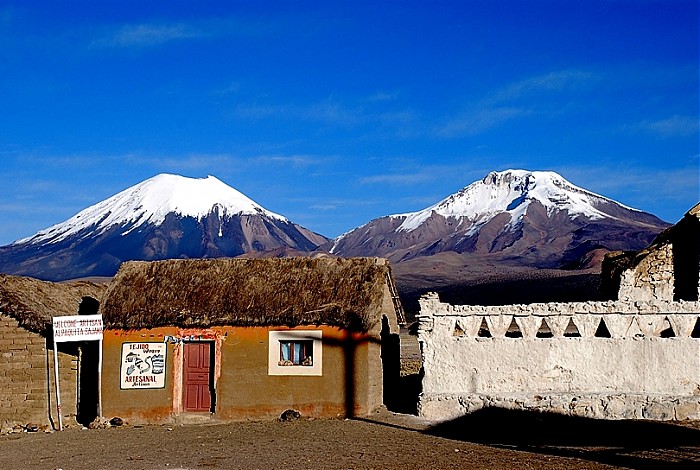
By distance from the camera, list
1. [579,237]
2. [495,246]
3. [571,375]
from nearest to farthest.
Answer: [571,375], [579,237], [495,246]

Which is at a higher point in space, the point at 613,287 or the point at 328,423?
the point at 613,287

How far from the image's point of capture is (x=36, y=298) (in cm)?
1922

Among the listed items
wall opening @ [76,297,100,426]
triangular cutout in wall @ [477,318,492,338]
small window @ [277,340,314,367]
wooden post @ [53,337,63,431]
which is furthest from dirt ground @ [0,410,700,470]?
triangular cutout in wall @ [477,318,492,338]

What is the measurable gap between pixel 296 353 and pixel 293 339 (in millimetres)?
282

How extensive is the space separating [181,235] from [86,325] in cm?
17698

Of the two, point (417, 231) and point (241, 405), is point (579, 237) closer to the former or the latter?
point (417, 231)

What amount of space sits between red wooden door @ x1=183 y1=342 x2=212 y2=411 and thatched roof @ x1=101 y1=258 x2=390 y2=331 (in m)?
0.55

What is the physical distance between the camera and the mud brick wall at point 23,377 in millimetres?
17906

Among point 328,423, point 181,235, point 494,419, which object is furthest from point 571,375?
point 181,235

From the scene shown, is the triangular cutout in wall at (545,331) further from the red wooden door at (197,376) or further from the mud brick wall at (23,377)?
the mud brick wall at (23,377)

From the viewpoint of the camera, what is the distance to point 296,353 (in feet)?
59.5

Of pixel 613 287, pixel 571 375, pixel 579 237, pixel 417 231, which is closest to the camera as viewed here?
pixel 571 375

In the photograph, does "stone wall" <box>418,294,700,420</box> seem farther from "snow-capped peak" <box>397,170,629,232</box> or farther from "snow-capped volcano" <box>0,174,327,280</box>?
"snow-capped peak" <box>397,170,629,232</box>

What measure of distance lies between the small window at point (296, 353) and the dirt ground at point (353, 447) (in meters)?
1.16
